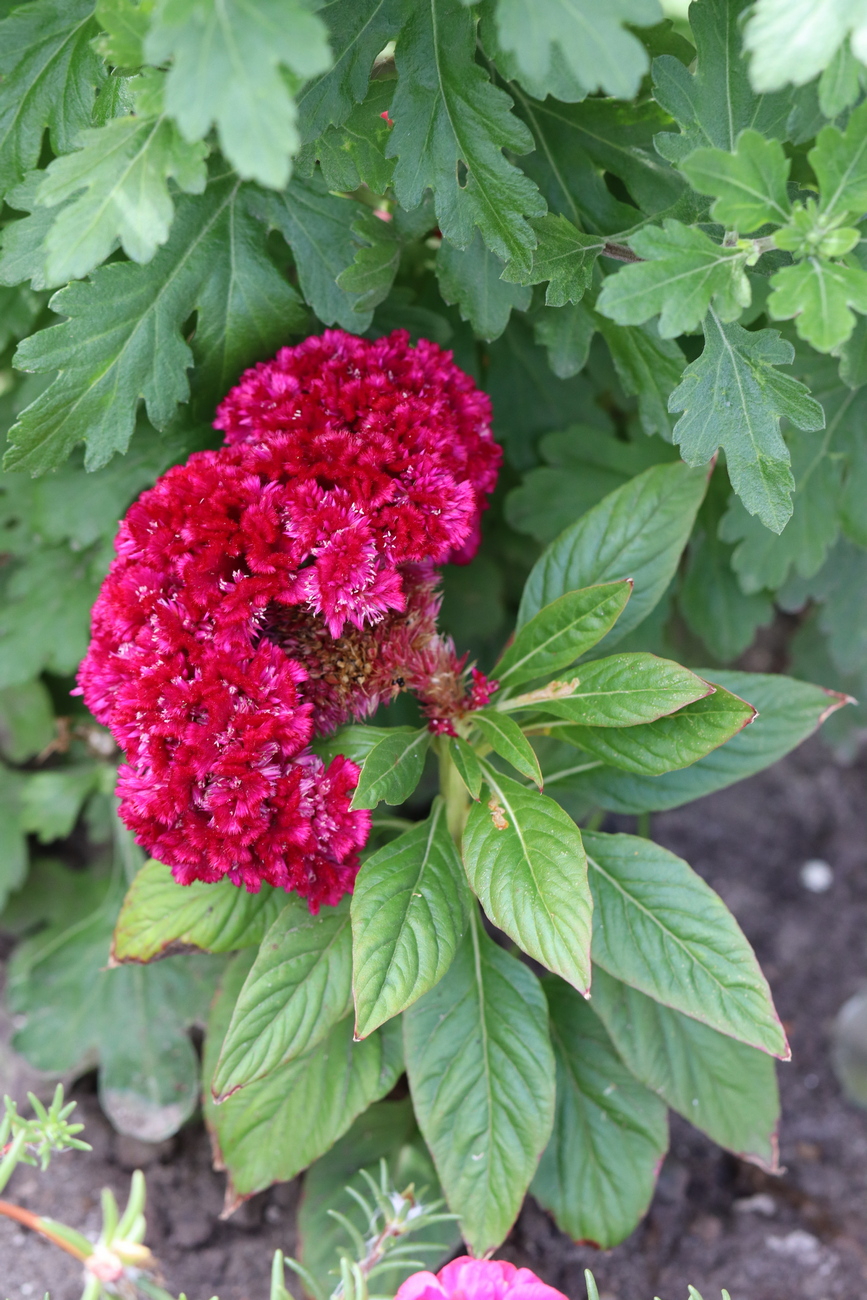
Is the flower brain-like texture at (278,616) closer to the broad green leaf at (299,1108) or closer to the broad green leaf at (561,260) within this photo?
the broad green leaf at (561,260)

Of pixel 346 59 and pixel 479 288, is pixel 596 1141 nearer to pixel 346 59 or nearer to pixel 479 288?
pixel 479 288

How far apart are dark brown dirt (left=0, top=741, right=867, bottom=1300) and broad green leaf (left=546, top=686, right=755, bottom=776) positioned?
809mm

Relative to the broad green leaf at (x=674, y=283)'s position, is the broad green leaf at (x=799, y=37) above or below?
above

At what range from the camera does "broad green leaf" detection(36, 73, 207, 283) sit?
902mm

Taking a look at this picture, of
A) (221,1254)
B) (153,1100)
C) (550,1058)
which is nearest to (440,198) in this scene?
(550,1058)

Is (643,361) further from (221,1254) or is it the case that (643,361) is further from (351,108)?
(221,1254)

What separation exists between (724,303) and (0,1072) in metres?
1.64

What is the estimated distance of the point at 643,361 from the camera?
4.06 feet

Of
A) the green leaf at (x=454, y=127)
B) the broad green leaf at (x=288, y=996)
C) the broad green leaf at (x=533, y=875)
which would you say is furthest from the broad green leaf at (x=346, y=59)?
the broad green leaf at (x=288, y=996)

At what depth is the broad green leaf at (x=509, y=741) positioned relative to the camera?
1.02 meters

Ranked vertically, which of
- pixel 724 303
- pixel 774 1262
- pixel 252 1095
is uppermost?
pixel 724 303

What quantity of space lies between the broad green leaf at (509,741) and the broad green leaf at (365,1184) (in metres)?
0.62

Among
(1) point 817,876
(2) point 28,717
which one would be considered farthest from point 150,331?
(1) point 817,876

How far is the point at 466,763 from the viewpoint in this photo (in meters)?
1.09
